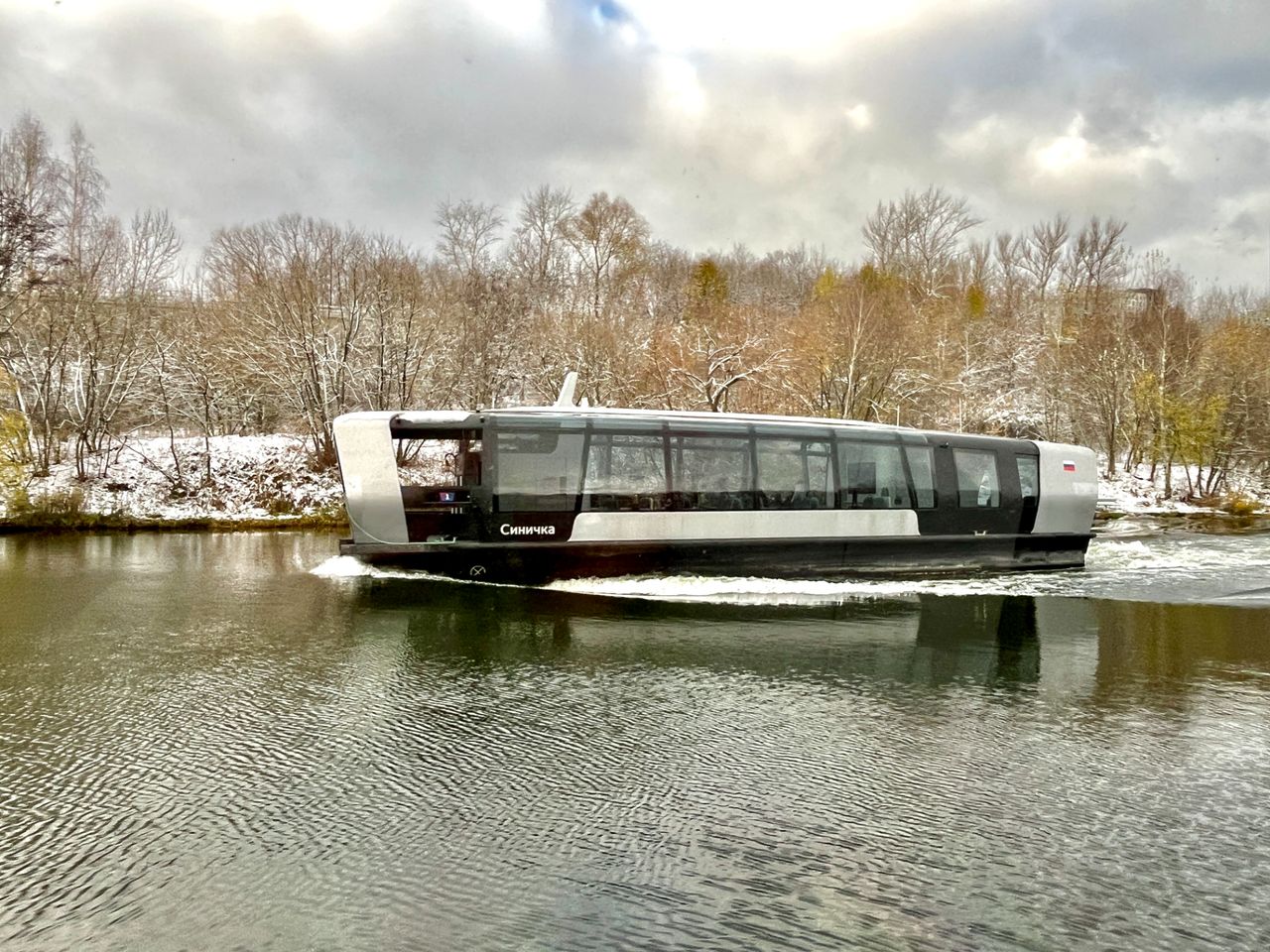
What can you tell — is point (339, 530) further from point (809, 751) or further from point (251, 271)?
point (809, 751)

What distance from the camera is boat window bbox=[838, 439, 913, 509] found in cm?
1441

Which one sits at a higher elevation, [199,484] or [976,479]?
[976,479]

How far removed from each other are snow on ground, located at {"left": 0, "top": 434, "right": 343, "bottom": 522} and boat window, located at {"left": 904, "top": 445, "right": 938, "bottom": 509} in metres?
18.8

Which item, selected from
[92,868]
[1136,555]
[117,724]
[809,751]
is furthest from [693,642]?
[1136,555]

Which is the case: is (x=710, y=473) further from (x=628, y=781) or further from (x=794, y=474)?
(x=628, y=781)

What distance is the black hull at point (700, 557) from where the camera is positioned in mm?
13211

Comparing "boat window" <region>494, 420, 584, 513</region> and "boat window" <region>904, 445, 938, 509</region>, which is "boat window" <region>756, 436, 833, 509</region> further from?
"boat window" <region>494, 420, 584, 513</region>

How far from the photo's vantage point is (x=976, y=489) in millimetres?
15234

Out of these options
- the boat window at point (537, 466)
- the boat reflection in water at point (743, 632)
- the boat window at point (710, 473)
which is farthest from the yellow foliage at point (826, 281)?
the boat reflection in water at point (743, 632)

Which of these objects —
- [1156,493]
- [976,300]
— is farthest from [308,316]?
[976,300]

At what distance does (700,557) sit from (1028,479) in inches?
256

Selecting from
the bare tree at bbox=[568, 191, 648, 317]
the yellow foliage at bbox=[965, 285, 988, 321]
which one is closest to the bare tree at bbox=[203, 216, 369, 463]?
the bare tree at bbox=[568, 191, 648, 317]

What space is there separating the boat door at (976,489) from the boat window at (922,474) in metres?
0.15

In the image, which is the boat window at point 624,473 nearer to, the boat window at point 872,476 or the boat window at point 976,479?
the boat window at point 872,476
